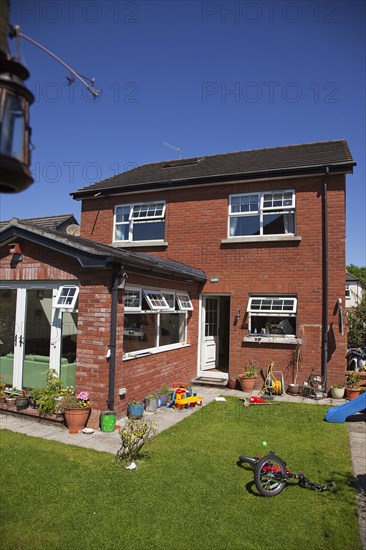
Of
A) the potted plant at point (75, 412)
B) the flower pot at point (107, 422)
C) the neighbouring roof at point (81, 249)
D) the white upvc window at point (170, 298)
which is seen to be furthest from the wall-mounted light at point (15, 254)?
the flower pot at point (107, 422)

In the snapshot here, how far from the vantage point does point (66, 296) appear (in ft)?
27.4

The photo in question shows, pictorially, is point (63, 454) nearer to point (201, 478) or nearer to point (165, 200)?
point (201, 478)

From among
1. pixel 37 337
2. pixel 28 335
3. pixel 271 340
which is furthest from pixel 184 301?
pixel 28 335

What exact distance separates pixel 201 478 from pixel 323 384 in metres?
6.52

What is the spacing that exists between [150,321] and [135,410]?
2.34m

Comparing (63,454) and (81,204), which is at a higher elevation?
(81,204)

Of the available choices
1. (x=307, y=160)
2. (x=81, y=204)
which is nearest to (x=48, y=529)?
(x=307, y=160)

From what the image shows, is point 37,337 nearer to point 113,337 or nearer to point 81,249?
point 113,337

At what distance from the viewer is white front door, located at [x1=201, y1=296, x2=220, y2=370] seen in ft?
42.2

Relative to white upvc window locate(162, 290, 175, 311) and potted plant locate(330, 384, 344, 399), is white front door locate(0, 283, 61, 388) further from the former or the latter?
potted plant locate(330, 384, 344, 399)

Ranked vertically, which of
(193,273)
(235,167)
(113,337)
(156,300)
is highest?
(235,167)

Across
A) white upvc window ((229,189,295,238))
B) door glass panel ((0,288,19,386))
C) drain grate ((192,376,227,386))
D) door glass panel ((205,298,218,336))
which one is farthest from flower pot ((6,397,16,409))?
white upvc window ((229,189,295,238))

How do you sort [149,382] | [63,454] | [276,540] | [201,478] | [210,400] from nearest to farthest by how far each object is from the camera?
[276,540], [201,478], [63,454], [149,382], [210,400]

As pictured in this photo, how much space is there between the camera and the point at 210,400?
1027 cm
